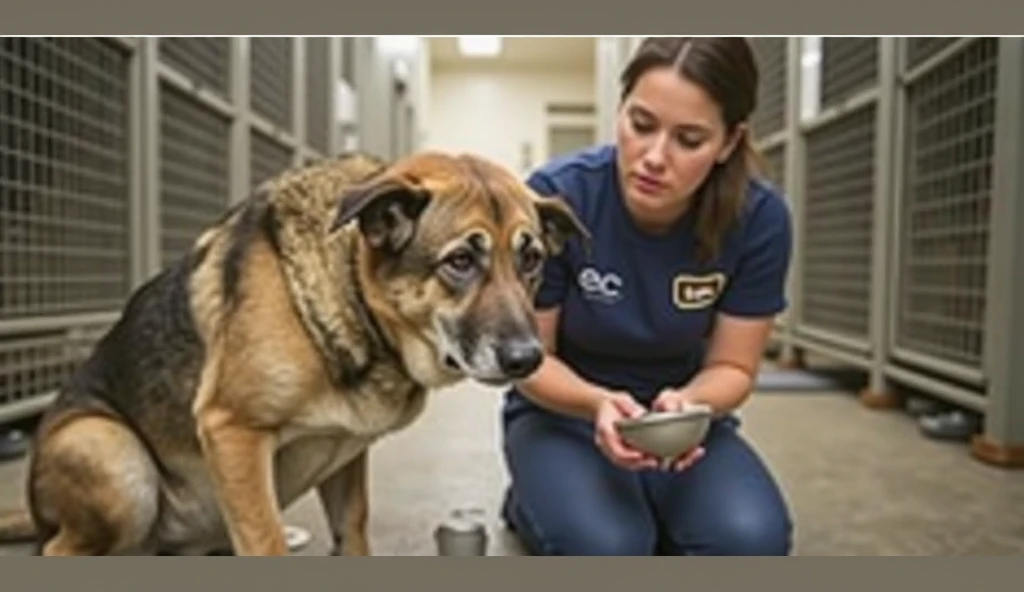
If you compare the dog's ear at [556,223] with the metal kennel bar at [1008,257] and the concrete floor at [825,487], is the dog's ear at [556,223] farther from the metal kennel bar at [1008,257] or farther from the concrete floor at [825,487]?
the metal kennel bar at [1008,257]

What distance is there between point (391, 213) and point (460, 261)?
10 cm

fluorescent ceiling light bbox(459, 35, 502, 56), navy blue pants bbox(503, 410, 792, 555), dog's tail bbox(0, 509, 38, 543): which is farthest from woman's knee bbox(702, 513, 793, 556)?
fluorescent ceiling light bbox(459, 35, 502, 56)

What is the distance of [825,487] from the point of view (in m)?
1.89

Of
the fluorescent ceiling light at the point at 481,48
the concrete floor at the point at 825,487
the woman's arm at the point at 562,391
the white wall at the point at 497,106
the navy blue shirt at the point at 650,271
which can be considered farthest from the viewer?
the white wall at the point at 497,106

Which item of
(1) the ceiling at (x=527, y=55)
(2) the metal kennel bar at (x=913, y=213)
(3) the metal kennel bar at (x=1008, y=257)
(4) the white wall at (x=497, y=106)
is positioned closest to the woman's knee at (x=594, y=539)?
(2) the metal kennel bar at (x=913, y=213)

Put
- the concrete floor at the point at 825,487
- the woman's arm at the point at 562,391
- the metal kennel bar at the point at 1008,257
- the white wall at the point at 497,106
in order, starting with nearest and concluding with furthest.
→ the woman's arm at the point at 562,391 → the concrete floor at the point at 825,487 → the metal kennel bar at the point at 1008,257 → the white wall at the point at 497,106

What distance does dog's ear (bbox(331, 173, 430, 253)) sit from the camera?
1067mm

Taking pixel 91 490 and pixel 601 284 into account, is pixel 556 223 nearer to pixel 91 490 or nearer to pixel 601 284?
pixel 601 284

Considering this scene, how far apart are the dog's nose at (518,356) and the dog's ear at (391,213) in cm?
18

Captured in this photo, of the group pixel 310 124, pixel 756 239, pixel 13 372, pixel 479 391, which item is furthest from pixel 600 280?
pixel 310 124

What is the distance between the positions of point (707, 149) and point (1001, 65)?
4.11ft

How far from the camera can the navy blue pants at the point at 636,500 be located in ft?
4.30

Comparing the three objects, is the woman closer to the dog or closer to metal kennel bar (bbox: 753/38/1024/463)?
the dog

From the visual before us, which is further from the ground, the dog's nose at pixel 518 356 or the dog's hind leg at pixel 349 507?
the dog's nose at pixel 518 356
